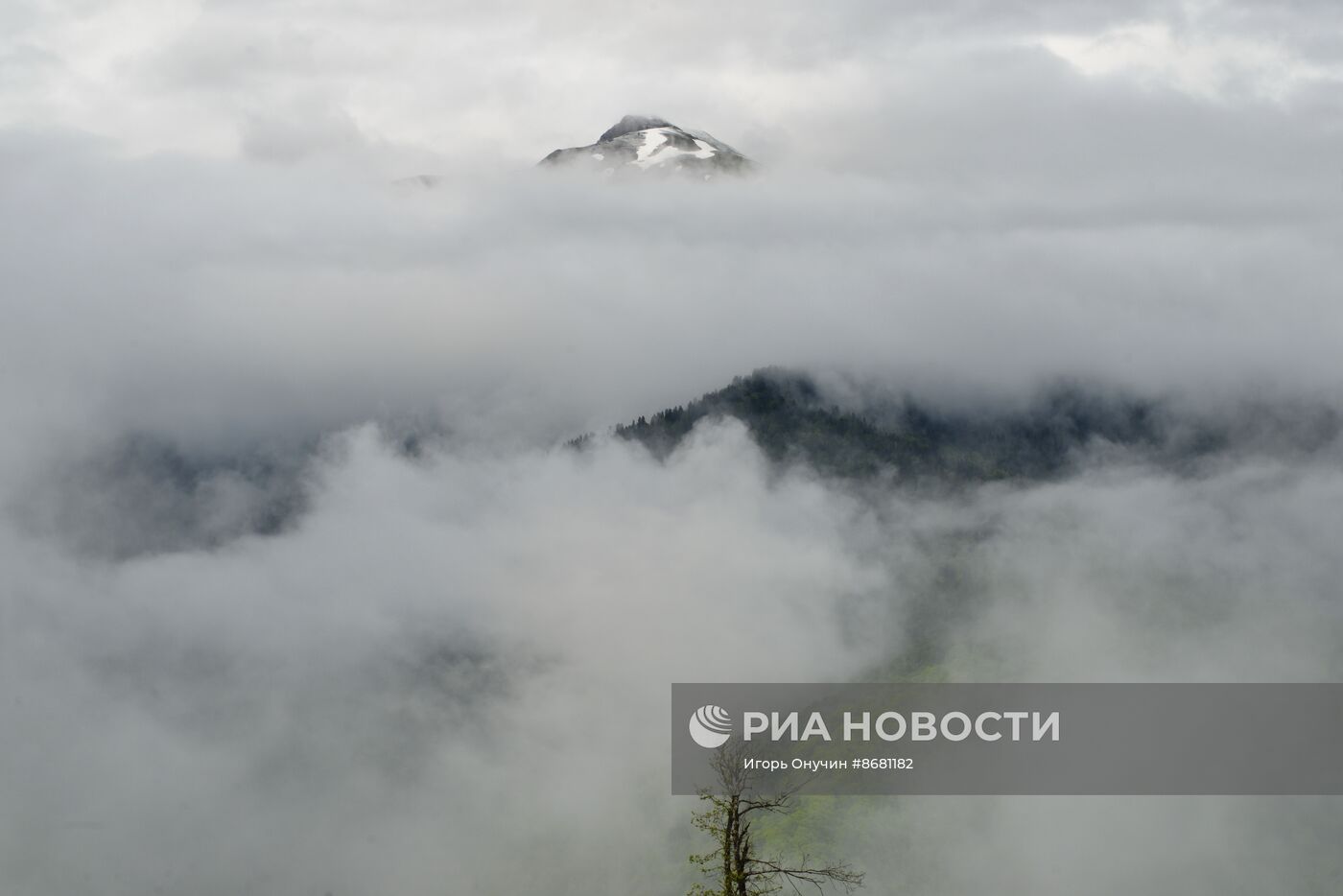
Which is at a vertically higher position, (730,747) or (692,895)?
(730,747)

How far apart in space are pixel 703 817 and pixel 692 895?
3392 mm

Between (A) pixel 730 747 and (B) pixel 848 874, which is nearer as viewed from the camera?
(B) pixel 848 874

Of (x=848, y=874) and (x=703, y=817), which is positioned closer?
(x=848, y=874)

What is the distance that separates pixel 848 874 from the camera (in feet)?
163

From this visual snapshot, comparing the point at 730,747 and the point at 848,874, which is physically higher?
the point at 730,747

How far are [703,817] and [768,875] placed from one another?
3673 mm

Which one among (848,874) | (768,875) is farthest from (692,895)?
(848,874)

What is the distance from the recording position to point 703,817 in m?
54.7

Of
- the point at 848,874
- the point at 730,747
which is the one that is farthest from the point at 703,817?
the point at 848,874

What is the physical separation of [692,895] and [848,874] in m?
8.23

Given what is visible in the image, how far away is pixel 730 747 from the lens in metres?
55.1

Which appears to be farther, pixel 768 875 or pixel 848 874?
pixel 768 875

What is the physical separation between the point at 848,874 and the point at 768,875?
5.94 metres

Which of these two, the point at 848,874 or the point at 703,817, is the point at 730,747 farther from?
the point at 848,874
